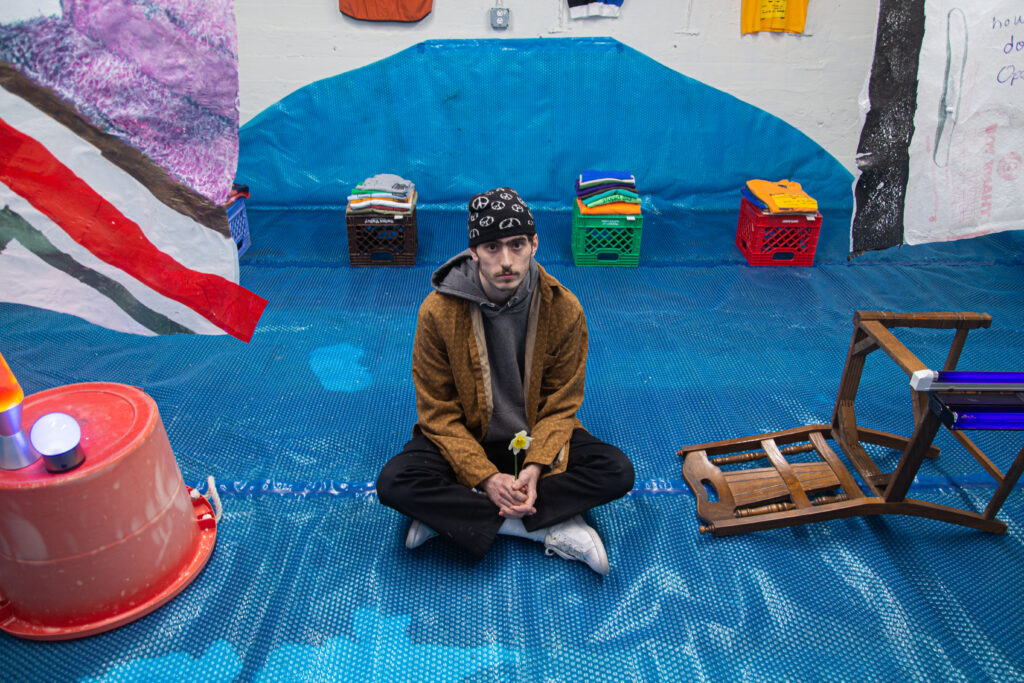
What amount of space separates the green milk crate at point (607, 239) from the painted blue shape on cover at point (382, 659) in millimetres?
2309

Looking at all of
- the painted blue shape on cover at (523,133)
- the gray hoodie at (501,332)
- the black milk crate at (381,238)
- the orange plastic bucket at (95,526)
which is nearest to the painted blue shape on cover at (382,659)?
the orange plastic bucket at (95,526)

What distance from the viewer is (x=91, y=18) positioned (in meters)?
0.88

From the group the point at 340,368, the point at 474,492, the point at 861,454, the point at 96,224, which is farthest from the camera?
the point at 340,368

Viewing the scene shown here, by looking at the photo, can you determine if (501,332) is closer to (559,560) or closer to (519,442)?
(519,442)

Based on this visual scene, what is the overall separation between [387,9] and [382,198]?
44.6 inches

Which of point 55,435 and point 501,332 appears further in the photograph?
point 501,332

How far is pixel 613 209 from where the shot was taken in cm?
341

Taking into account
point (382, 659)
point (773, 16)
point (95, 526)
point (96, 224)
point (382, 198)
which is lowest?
point (382, 659)

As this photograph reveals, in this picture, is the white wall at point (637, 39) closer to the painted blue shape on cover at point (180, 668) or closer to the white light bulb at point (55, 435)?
the white light bulb at point (55, 435)

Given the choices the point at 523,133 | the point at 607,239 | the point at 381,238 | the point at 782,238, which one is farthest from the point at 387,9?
the point at 782,238

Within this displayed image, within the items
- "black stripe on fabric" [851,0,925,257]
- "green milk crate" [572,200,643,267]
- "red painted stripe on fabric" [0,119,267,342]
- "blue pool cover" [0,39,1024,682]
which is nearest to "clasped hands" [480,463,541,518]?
"blue pool cover" [0,39,1024,682]

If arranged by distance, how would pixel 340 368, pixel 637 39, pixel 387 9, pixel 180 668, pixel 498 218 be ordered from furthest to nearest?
pixel 637 39 → pixel 387 9 → pixel 340 368 → pixel 498 218 → pixel 180 668

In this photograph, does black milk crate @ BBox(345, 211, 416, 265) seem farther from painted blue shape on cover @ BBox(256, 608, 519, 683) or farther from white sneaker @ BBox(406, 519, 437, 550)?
painted blue shape on cover @ BBox(256, 608, 519, 683)

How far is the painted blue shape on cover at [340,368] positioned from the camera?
8.07ft
